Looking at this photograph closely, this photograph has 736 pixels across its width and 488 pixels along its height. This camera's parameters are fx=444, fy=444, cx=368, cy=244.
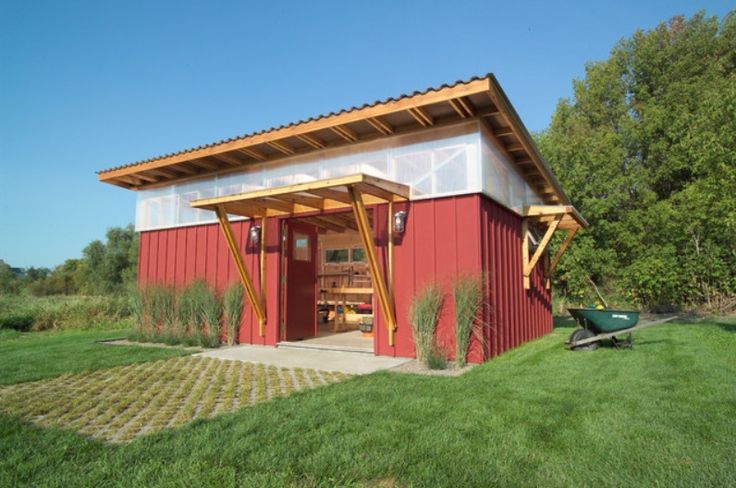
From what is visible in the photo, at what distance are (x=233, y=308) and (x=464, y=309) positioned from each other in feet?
13.9

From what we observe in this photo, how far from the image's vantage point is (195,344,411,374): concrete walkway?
225 inches

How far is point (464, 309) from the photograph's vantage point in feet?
19.0

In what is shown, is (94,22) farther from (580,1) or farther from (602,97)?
(602,97)

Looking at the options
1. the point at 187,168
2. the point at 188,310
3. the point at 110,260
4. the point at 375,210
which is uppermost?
the point at 187,168

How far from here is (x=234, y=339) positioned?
7.93 m

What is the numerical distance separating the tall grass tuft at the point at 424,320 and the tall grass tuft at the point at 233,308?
3466mm

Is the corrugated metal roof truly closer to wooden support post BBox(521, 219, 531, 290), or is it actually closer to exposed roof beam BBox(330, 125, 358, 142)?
exposed roof beam BBox(330, 125, 358, 142)

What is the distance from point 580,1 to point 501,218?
7.47m

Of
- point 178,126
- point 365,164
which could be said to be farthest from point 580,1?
point 178,126

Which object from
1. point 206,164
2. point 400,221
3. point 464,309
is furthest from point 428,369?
point 206,164

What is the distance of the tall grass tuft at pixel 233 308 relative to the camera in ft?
25.9

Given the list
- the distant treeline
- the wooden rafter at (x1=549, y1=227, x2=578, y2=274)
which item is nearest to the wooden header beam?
the wooden rafter at (x1=549, y1=227, x2=578, y2=274)

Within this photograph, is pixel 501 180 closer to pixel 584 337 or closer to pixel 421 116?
pixel 421 116

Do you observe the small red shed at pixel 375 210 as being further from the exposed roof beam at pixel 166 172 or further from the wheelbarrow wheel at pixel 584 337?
the wheelbarrow wheel at pixel 584 337
